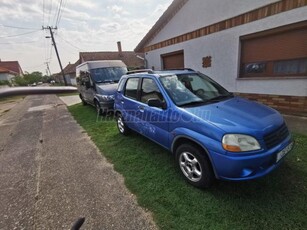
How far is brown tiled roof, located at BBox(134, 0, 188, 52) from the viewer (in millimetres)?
8986

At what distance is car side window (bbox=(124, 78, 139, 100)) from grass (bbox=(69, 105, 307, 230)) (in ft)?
4.90

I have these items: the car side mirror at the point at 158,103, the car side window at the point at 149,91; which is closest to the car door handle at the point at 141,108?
the car side window at the point at 149,91

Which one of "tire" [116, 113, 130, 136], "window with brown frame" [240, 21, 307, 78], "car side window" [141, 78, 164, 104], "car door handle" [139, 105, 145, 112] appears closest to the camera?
"car side window" [141, 78, 164, 104]

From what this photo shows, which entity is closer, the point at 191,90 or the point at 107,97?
the point at 191,90

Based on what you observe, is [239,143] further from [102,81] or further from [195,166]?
[102,81]

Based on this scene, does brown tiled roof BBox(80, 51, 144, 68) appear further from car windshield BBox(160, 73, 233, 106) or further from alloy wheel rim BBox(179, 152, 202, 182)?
alloy wheel rim BBox(179, 152, 202, 182)

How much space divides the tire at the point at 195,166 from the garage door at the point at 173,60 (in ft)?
23.8

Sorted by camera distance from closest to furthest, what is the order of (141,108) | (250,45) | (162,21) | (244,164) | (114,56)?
(244,164) < (141,108) < (250,45) < (162,21) < (114,56)

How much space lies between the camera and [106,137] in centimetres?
551

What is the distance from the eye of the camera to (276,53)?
6.07 m

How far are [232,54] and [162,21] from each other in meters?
4.68

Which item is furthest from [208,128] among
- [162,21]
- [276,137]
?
[162,21]

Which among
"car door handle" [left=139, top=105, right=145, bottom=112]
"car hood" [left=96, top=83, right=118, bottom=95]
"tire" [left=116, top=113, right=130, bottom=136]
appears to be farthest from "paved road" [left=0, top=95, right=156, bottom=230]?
"car hood" [left=96, top=83, right=118, bottom=95]

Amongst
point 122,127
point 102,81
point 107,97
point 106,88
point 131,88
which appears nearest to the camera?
point 131,88
